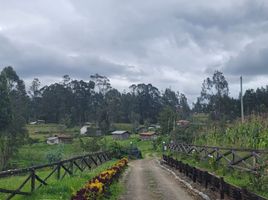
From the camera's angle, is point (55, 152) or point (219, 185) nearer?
→ point (219, 185)

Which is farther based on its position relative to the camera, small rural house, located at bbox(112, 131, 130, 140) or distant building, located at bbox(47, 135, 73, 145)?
small rural house, located at bbox(112, 131, 130, 140)

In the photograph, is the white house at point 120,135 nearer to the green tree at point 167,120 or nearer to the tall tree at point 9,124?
the green tree at point 167,120

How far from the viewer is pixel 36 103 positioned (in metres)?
137

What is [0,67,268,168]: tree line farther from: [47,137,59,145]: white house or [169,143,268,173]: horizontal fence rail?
[169,143,268,173]: horizontal fence rail

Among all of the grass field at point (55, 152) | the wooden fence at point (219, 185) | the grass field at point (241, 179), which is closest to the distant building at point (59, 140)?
the grass field at point (55, 152)

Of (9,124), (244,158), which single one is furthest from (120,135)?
(244,158)

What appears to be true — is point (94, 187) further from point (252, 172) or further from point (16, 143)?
point (16, 143)

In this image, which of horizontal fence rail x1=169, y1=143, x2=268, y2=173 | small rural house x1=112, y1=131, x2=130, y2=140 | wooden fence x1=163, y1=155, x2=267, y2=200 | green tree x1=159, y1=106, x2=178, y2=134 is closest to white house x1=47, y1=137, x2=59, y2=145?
small rural house x1=112, y1=131, x2=130, y2=140

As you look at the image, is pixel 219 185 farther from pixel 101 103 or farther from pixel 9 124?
pixel 101 103

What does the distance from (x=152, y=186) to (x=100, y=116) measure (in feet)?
337

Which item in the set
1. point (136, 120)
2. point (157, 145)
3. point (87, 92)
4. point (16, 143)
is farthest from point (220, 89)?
point (16, 143)

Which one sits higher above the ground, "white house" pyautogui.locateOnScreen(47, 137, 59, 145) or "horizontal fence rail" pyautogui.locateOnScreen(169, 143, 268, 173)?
"horizontal fence rail" pyautogui.locateOnScreen(169, 143, 268, 173)

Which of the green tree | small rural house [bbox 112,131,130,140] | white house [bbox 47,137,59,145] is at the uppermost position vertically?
the green tree

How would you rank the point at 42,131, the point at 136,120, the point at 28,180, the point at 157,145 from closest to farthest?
the point at 28,180 < the point at 157,145 < the point at 42,131 < the point at 136,120
